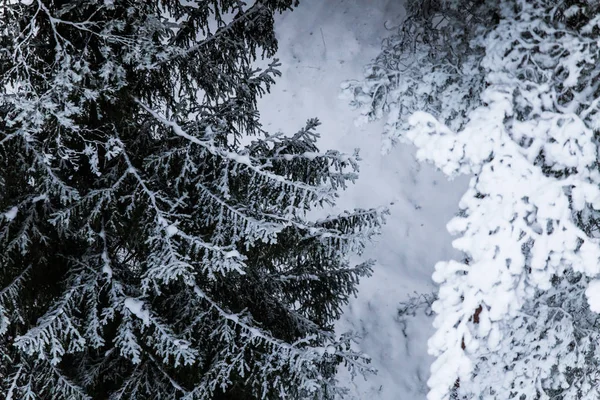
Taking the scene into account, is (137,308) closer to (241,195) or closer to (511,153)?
(241,195)

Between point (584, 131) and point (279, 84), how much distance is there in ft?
31.0

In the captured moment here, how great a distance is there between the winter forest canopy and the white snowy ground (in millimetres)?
4540

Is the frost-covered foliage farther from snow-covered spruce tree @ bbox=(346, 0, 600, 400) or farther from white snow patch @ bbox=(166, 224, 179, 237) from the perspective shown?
white snow patch @ bbox=(166, 224, 179, 237)

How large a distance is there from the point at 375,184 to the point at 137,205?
285 inches

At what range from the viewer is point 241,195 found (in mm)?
4738

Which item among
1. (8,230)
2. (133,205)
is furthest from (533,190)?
(8,230)

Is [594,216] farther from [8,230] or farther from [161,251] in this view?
[8,230]

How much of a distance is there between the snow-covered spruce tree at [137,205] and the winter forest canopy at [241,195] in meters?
0.02

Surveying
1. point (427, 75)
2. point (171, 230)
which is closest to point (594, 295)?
point (427, 75)

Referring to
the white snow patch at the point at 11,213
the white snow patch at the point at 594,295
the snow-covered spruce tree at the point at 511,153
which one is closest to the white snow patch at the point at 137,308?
the white snow patch at the point at 11,213

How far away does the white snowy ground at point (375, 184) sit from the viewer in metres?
9.85

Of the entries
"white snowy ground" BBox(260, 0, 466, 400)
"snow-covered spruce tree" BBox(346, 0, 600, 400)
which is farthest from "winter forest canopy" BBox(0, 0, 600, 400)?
"white snowy ground" BBox(260, 0, 466, 400)

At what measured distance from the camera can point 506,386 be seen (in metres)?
5.05

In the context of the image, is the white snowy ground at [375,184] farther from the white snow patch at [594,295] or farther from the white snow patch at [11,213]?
the white snow patch at [594,295]
